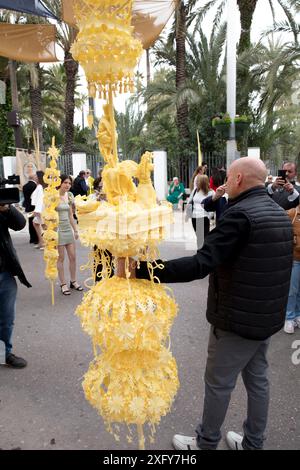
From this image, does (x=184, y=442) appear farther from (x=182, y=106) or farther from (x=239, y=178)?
(x=182, y=106)

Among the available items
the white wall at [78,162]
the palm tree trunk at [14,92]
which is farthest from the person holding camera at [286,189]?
the palm tree trunk at [14,92]

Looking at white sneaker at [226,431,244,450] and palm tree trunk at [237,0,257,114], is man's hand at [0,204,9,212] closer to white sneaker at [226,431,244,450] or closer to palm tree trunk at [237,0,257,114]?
white sneaker at [226,431,244,450]

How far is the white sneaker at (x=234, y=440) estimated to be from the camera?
2.38 metres

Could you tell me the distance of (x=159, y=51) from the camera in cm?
1739

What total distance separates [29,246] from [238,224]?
7410 millimetres

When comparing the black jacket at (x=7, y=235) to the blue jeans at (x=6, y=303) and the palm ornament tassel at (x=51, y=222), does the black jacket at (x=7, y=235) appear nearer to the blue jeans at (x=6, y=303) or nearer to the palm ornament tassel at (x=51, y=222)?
the blue jeans at (x=6, y=303)

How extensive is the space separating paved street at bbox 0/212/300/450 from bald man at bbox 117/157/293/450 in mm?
543

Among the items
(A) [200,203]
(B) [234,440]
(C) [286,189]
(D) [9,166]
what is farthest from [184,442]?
(D) [9,166]

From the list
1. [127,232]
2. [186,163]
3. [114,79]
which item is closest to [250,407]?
[127,232]

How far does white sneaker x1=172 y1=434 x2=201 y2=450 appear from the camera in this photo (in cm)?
234

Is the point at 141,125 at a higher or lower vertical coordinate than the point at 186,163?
higher

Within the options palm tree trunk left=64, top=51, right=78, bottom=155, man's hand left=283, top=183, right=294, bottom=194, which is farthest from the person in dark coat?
palm tree trunk left=64, top=51, right=78, bottom=155

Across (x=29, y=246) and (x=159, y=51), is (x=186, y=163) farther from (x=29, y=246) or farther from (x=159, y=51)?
(x=29, y=246)

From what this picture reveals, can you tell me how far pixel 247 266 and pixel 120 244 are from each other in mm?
658
